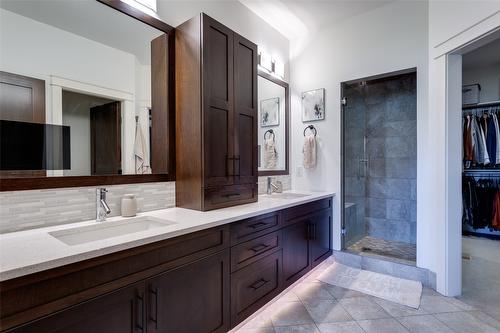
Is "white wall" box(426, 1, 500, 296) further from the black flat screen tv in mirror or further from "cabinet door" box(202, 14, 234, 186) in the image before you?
the black flat screen tv in mirror

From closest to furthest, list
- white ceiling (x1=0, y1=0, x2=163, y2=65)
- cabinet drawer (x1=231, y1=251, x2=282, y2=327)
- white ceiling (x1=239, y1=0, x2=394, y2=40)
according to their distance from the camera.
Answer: white ceiling (x1=0, y1=0, x2=163, y2=65) → cabinet drawer (x1=231, y1=251, x2=282, y2=327) → white ceiling (x1=239, y1=0, x2=394, y2=40)

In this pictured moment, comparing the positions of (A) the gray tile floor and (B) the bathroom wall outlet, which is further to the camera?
(B) the bathroom wall outlet

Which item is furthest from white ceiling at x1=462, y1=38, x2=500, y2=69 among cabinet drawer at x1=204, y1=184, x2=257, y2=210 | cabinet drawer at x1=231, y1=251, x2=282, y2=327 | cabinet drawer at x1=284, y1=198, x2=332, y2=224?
cabinet drawer at x1=231, y1=251, x2=282, y2=327

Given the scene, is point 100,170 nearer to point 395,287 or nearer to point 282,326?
point 282,326

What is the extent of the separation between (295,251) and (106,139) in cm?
179

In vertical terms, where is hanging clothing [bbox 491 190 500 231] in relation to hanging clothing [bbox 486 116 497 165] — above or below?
below

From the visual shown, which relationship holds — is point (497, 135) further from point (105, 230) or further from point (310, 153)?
point (105, 230)

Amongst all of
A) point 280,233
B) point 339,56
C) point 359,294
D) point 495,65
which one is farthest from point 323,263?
point 495,65

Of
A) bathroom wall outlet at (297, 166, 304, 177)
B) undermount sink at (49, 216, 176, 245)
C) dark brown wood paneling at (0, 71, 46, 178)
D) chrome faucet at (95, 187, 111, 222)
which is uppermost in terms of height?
dark brown wood paneling at (0, 71, 46, 178)

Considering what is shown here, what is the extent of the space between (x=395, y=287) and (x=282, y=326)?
1.27 metres

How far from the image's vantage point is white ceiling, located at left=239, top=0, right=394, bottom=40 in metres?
2.63

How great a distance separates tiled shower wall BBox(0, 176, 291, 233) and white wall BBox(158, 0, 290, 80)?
4.40ft

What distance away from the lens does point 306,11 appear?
2.77 metres

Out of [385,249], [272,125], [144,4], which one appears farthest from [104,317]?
[385,249]
